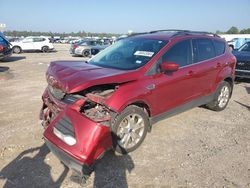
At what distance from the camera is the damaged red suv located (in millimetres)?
3539

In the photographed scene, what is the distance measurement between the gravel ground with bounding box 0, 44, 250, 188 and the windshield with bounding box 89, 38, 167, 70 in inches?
54.6

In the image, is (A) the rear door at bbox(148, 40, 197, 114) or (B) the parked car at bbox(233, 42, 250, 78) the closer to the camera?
(A) the rear door at bbox(148, 40, 197, 114)

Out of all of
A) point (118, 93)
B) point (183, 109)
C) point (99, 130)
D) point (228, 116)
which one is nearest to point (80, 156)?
point (99, 130)

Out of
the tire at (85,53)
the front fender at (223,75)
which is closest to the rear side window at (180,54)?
the front fender at (223,75)

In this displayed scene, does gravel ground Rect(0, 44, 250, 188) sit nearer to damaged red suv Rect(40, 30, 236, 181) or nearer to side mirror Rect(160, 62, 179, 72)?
damaged red suv Rect(40, 30, 236, 181)

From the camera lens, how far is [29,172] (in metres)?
3.71

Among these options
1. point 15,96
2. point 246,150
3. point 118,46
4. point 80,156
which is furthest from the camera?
point 15,96

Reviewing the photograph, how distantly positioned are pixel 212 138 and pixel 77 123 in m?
2.67

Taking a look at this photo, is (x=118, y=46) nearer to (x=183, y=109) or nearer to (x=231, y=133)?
(x=183, y=109)

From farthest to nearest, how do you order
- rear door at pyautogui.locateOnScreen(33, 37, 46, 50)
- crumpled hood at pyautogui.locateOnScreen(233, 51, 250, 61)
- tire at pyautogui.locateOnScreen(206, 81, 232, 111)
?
1. rear door at pyautogui.locateOnScreen(33, 37, 46, 50)
2. crumpled hood at pyautogui.locateOnScreen(233, 51, 250, 61)
3. tire at pyautogui.locateOnScreen(206, 81, 232, 111)

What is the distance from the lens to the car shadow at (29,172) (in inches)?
137

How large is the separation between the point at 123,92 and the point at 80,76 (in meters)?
0.66

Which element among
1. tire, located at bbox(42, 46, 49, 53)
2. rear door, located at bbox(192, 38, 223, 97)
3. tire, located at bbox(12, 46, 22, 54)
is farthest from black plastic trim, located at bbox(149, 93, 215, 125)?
tire, located at bbox(42, 46, 49, 53)

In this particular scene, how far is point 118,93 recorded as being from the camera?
3.86 meters
